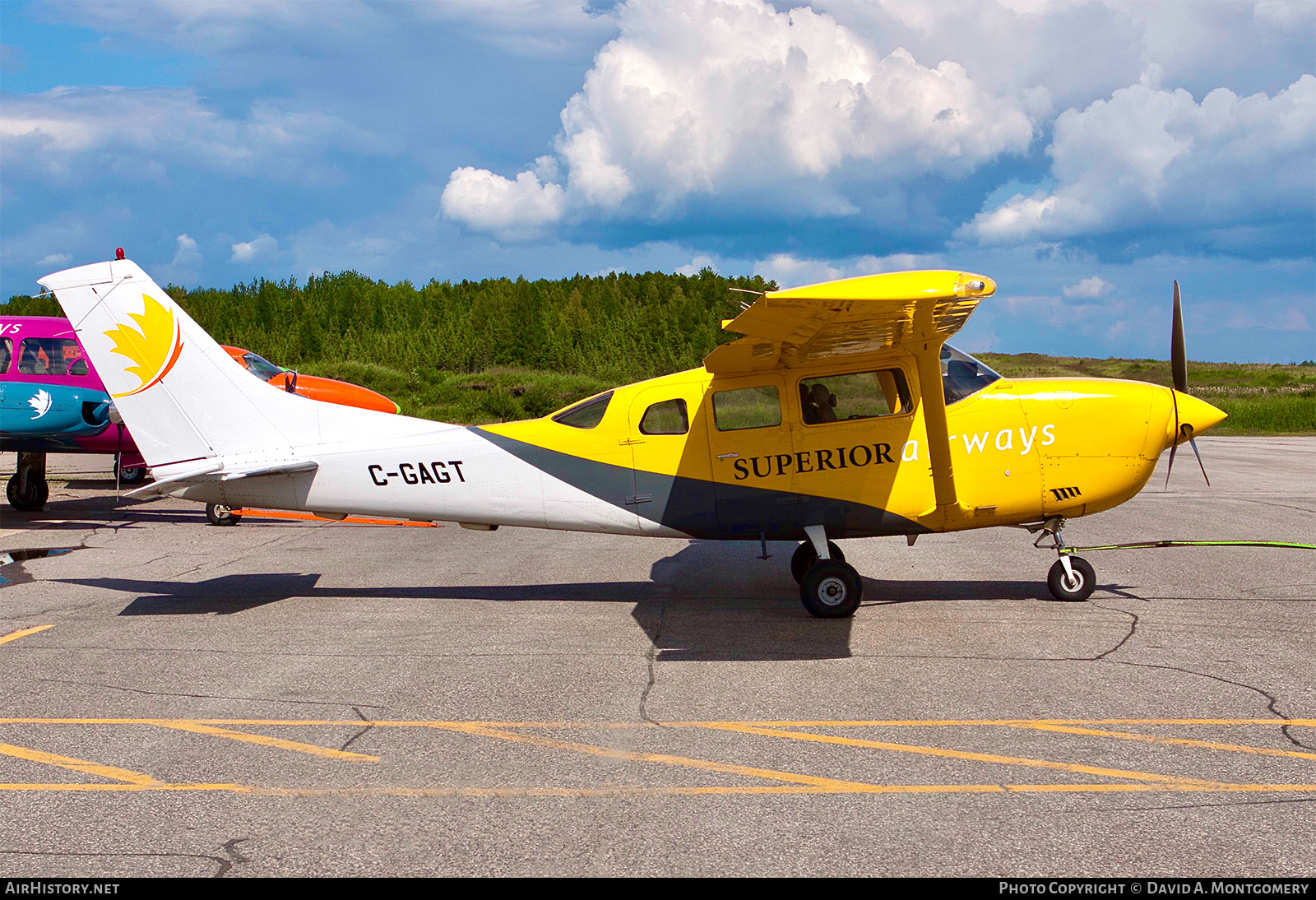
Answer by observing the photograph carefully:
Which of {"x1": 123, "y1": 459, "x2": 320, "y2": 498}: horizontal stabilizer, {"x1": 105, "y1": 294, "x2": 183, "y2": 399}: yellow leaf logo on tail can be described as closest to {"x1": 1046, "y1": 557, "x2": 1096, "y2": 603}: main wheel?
{"x1": 123, "y1": 459, "x2": 320, "y2": 498}: horizontal stabilizer

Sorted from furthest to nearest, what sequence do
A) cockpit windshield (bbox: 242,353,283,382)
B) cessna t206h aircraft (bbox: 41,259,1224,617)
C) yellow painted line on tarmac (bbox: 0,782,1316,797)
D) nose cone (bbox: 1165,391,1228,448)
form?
1. cockpit windshield (bbox: 242,353,283,382)
2. nose cone (bbox: 1165,391,1228,448)
3. cessna t206h aircraft (bbox: 41,259,1224,617)
4. yellow painted line on tarmac (bbox: 0,782,1316,797)

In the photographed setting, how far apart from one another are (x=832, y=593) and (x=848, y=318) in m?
2.45

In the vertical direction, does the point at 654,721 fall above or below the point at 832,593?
below

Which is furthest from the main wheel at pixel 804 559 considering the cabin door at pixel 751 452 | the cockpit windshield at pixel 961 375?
the cockpit windshield at pixel 961 375

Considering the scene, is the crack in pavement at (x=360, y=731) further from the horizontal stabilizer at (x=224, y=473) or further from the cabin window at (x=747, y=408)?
the cabin window at (x=747, y=408)

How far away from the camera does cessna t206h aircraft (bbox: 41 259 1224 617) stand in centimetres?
847

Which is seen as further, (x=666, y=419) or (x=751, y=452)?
(x=666, y=419)

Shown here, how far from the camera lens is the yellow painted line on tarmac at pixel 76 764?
4.74 metres

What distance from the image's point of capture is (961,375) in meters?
8.66

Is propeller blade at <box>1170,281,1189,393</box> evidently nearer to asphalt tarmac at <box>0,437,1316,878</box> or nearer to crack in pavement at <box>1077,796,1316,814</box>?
asphalt tarmac at <box>0,437,1316,878</box>

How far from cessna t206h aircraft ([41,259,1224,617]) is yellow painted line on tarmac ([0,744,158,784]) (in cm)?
353

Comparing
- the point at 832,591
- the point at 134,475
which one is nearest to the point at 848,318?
the point at 832,591

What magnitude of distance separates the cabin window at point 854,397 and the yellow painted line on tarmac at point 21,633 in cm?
675

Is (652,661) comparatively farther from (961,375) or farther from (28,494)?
(28,494)
